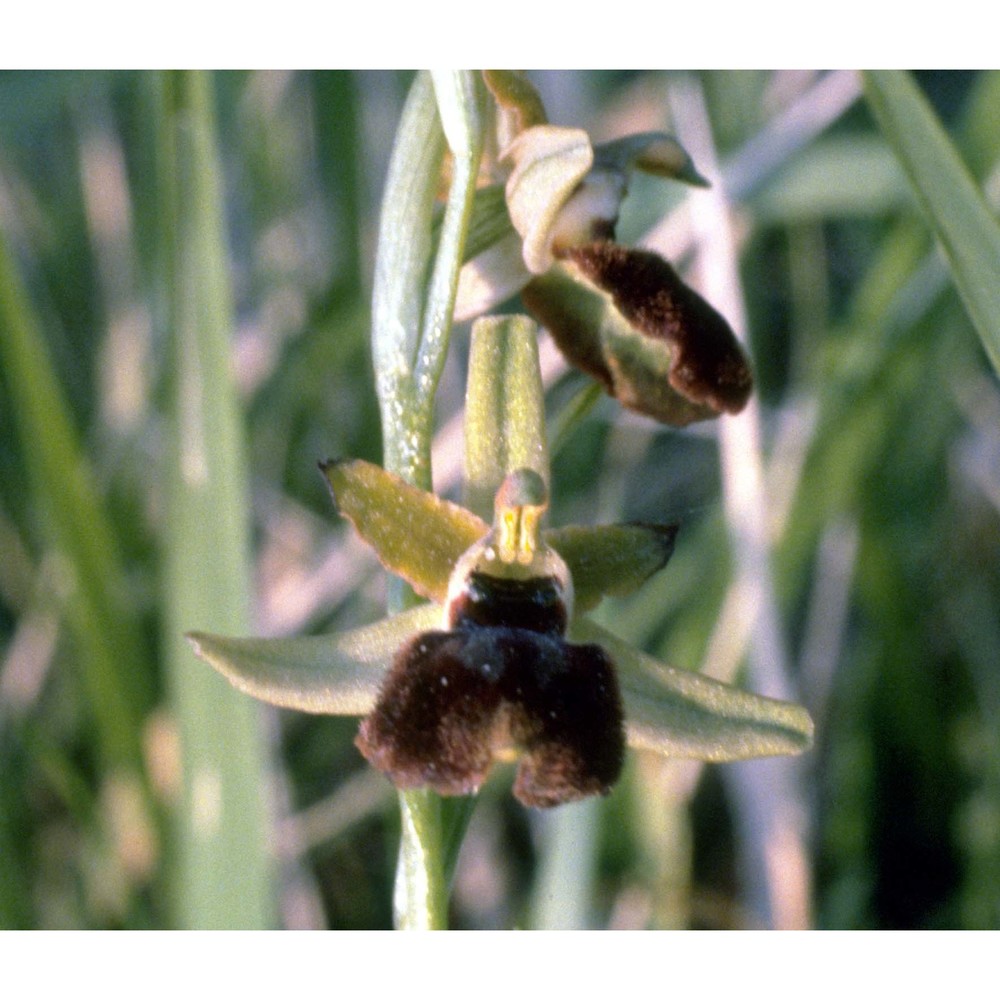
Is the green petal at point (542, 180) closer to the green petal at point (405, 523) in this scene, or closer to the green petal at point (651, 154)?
the green petal at point (651, 154)

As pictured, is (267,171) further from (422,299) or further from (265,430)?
(422,299)

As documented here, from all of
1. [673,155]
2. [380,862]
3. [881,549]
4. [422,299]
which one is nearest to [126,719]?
[380,862]

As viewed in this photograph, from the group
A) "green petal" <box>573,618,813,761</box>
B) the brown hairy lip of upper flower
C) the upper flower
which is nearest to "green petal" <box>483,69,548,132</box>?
the upper flower

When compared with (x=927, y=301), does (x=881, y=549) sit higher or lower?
lower

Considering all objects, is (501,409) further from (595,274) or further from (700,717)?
(700,717)

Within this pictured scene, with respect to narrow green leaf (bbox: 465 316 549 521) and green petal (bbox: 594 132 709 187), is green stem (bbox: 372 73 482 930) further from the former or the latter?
green petal (bbox: 594 132 709 187)
